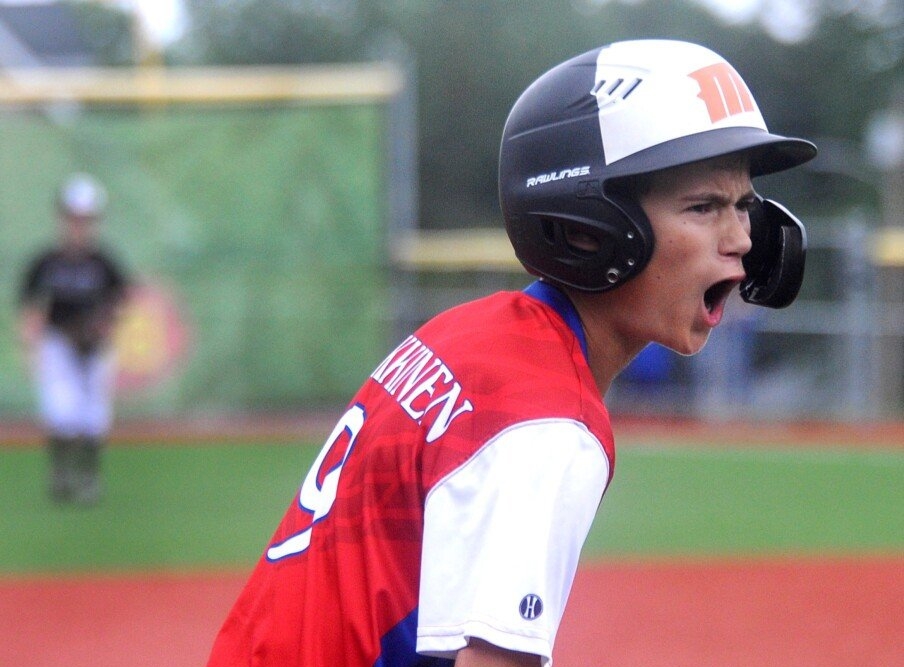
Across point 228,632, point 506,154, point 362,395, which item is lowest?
point 228,632

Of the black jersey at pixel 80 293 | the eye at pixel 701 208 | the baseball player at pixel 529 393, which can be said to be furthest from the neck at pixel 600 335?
the black jersey at pixel 80 293

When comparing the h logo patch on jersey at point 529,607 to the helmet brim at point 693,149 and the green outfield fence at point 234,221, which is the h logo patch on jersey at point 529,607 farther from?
the green outfield fence at point 234,221

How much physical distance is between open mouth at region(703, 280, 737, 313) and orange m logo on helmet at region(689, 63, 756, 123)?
1.00 feet

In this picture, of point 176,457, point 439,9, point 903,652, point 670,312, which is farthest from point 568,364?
point 439,9

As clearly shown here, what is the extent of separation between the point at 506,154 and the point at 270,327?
40.8 ft

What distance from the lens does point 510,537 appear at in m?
1.70

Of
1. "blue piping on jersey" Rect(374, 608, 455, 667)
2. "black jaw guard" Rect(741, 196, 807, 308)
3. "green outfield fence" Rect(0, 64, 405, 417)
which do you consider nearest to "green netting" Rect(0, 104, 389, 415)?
"green outfield fence" Rect(0, 64, 405, 417)

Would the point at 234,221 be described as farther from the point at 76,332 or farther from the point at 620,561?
the point at 620,561

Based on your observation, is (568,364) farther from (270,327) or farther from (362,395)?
(270,327)

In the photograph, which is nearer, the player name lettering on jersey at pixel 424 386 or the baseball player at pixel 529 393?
the baseball player at pixel 529 393

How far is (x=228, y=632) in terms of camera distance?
6.99 feet

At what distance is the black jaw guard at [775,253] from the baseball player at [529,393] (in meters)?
0.14

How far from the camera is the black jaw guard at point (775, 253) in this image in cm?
253

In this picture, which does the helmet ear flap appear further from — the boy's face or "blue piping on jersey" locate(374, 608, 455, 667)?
"blue piping on jersey" locate(374, 608, 455, 667)
